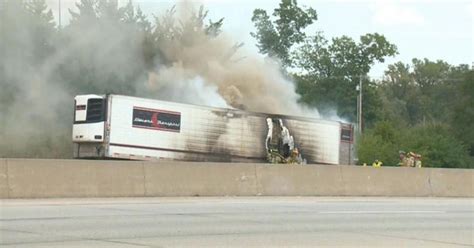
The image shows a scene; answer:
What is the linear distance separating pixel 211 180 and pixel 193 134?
10.9 meters

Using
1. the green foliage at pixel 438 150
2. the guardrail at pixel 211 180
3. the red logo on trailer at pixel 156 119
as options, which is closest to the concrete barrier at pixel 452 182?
the guardrail at pixel 211 180

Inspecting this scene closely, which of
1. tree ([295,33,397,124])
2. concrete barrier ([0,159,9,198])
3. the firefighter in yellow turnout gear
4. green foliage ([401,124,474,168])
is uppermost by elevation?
tree ([295,33,397,124])

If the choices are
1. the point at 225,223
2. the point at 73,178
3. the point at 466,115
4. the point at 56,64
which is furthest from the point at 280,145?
the point at 466,115

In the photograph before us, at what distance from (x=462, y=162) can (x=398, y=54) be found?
3174cm

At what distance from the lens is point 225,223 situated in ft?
45.6

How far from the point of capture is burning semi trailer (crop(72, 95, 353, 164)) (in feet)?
98.7

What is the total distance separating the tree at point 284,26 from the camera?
78.8 metres

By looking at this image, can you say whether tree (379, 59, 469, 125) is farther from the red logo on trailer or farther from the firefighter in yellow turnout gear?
the red logo on trailer

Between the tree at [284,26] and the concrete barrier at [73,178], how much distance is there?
58.6m

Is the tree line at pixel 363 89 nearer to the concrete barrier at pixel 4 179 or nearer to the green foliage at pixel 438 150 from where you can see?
the green foliage at pixel 438 150

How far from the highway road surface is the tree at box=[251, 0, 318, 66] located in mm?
59439

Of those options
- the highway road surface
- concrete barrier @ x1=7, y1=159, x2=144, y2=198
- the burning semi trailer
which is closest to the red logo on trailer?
the burning semi trailer

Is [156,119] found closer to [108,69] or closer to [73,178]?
Result: [73,178]

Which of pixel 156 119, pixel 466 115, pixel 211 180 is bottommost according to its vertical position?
pixel 211 180
